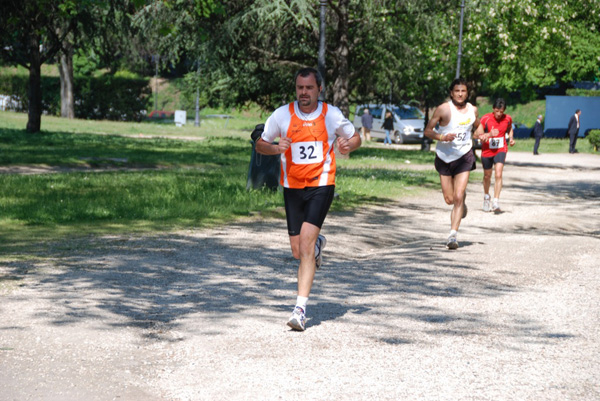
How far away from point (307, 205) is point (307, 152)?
0.39 meters

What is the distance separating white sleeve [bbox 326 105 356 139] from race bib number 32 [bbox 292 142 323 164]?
172 mm

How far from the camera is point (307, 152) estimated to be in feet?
20.2

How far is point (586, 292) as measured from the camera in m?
7.48

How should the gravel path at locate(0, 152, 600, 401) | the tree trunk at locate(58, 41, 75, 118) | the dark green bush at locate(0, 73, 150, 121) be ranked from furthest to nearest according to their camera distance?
the dark green bush at locate(0, 73, 150, 121) < the tree trunk at locate(58, 41, 75, 118) < the gravel path at locate(0, 152, 600, 401)

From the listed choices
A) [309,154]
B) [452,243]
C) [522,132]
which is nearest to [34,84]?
[452,243]

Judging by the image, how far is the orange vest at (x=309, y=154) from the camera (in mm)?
6145

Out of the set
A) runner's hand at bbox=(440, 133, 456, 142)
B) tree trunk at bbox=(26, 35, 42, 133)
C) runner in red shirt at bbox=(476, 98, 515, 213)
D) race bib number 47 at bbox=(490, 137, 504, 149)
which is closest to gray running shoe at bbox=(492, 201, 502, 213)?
runner in red shirt at bbox=(476, 98, 515, 213)

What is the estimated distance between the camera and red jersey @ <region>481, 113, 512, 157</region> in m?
14.4

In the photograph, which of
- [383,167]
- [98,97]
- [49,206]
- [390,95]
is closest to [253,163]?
[49,206]

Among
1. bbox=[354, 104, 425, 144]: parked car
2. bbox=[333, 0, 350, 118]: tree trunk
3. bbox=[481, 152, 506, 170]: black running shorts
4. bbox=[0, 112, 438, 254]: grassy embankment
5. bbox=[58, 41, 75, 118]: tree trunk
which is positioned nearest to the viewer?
bbox=[0, 112, 438, 254]: grassy embankment

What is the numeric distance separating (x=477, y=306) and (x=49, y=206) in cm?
758

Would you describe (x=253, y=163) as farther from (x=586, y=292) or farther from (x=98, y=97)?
(x=98, y=97)

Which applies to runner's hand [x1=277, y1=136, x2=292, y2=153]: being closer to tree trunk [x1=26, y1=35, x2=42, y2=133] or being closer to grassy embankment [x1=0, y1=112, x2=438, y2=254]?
grassy embankment [x1=0, y1=112, x2=438, y2=254]

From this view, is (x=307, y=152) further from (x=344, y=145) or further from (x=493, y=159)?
(x=493, y=159)
